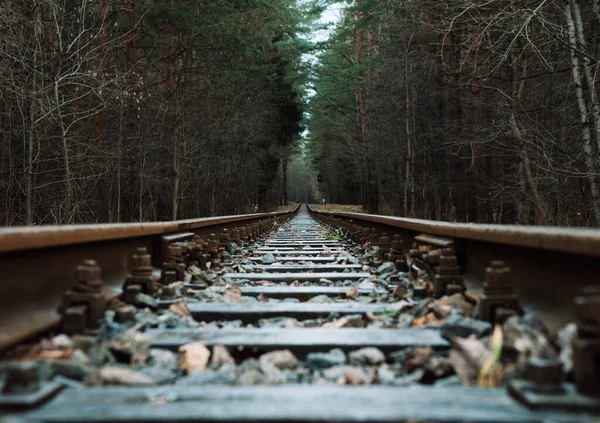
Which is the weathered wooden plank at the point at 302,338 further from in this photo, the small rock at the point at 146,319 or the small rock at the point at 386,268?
the small rock at the point at 386,268

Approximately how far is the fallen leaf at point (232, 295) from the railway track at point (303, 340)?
1 centimetres

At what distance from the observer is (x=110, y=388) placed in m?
1.52

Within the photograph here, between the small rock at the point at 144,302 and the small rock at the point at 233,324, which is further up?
the small rock at the point at 144,302

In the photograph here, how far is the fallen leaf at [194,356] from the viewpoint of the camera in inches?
75.8

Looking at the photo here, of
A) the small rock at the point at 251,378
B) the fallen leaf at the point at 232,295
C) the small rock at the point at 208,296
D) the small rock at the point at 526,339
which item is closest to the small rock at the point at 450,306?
the small rock at the point at 526,339

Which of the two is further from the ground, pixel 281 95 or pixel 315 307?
pixel 281 95

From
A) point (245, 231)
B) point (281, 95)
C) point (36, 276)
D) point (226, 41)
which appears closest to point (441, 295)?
point (36, 276)

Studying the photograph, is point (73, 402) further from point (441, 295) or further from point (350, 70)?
point (350, 70)

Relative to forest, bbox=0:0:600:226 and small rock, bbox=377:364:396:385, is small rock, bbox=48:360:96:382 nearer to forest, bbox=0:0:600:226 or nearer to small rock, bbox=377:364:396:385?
small rock, bbox=377:364:396:385

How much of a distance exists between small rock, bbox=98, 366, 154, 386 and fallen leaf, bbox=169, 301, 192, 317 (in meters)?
1.01

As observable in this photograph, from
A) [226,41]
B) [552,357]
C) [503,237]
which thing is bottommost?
[552,357]

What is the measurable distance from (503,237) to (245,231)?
650 centimetres

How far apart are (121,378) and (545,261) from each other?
185 cm

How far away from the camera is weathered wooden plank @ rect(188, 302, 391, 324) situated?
278cm
